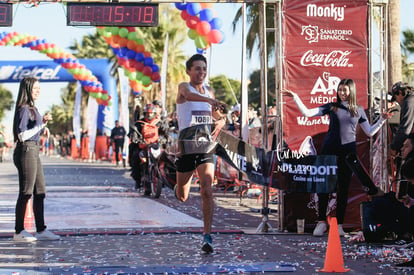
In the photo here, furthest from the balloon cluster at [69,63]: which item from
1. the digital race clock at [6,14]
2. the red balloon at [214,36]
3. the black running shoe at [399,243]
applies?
the black running shoe at [399,243]

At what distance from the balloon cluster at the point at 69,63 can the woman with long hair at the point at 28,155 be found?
2760 cm

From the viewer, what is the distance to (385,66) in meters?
9.78

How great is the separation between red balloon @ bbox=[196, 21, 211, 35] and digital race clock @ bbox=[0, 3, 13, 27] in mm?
7540

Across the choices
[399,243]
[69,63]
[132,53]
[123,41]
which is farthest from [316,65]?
[69,63]

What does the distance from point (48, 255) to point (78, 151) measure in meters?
43.0

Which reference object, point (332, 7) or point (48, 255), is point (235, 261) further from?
point (332, 7)

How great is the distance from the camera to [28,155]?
28.2ft

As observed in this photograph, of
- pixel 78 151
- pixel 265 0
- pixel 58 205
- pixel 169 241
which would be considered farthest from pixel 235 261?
pixel 78 151

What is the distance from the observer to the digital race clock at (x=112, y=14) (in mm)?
10359

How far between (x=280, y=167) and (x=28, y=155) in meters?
3.08

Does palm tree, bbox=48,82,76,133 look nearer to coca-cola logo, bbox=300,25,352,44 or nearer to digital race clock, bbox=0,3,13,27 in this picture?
digital race clock, bbox=0,3,13,27

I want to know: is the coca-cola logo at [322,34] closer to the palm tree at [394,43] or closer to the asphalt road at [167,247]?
the asphalt road at [167,247]

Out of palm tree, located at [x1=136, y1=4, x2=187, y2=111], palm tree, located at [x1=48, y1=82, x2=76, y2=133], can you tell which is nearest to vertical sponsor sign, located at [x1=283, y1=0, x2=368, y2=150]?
palm tree, located at [x1=136, y1=4, x2=187, y2=111]

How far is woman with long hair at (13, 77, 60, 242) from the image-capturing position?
856cm
